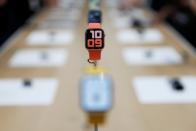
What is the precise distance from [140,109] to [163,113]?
0.10m

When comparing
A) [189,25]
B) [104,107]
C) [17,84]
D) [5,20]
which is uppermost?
[104,107]

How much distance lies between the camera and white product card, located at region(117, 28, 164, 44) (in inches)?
113

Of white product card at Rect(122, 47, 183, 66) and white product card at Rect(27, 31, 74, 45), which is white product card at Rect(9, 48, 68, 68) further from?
white product card at Rect(122, 47, 183, 66)

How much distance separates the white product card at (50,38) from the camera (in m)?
2.87

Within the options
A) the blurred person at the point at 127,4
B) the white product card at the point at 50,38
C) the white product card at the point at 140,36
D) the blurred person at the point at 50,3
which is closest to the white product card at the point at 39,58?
the white product card at the point at 50,38

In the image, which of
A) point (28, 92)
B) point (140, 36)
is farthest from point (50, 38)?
point (28, 92)

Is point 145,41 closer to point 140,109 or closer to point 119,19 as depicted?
point 119,19

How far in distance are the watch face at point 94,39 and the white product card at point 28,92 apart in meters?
1.07

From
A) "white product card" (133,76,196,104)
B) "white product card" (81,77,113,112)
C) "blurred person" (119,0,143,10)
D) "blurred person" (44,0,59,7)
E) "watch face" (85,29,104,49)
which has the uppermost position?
"watch face" (85,29,104,49)

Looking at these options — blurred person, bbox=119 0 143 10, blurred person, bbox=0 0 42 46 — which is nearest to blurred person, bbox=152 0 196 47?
blurred person, bbox=119 0 143 10

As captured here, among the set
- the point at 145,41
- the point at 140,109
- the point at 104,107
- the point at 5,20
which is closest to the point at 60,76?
the point at 140,109

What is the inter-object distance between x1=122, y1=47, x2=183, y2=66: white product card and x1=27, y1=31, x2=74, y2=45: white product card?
1.76 ft

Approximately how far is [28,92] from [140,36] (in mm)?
1400

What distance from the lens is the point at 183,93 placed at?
179 cm
